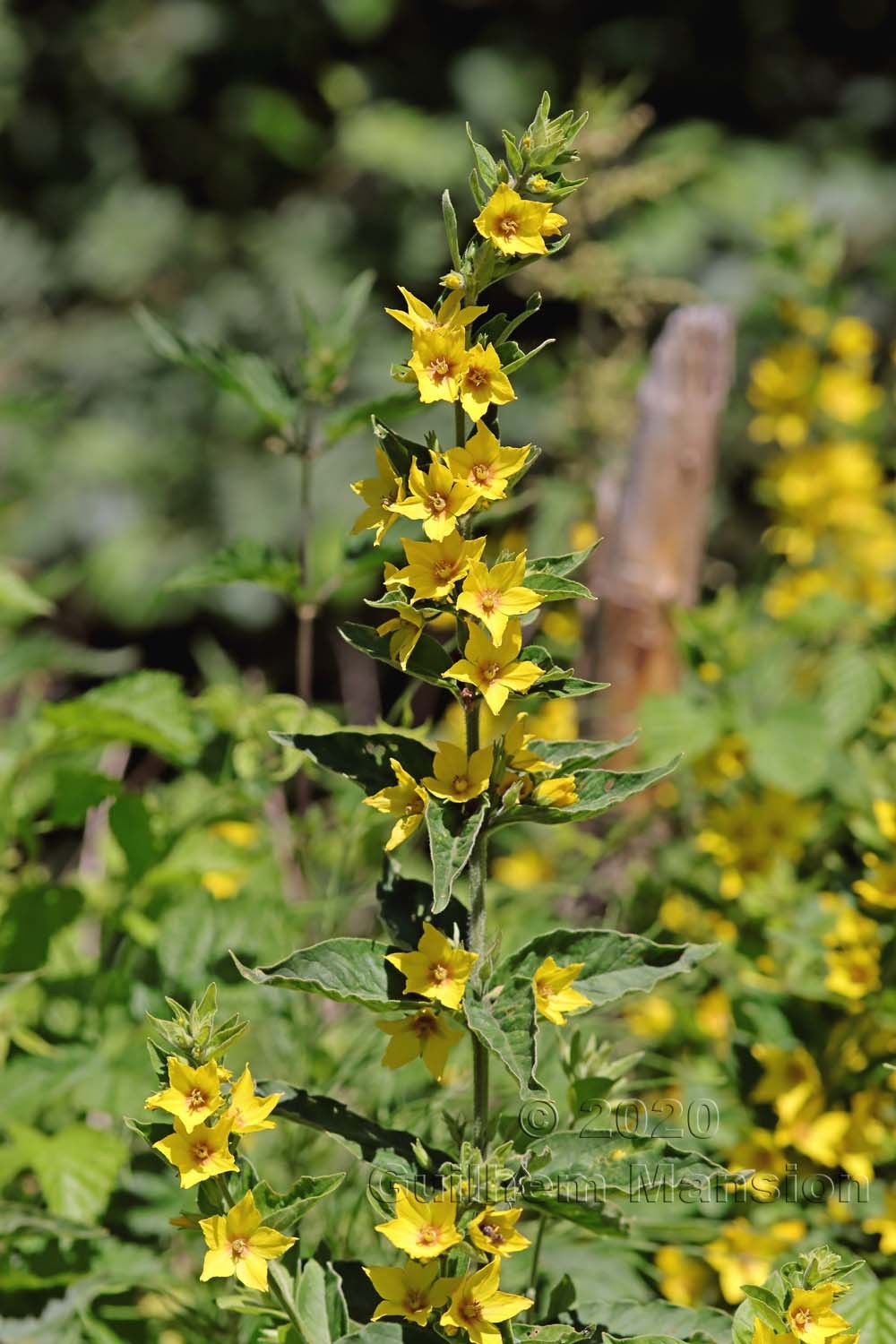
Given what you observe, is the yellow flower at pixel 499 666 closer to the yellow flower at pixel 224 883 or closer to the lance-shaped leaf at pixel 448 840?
the lance-shaped leaf at pixel 448 840

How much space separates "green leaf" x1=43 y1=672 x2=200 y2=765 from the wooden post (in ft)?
2.20

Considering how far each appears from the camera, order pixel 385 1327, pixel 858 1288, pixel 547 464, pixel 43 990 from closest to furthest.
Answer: pixel 385 1327 < pixel 858 1288 < pixel 43 990 < pixel 547 464

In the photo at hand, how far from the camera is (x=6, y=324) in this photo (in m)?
2.81

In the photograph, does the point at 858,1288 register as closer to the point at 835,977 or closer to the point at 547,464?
the point at 835,977

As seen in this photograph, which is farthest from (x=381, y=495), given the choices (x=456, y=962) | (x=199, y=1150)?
(x=199, y=1150)

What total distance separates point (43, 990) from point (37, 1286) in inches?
11.1

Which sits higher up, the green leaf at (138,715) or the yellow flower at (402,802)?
the yellow flower at (402,802)

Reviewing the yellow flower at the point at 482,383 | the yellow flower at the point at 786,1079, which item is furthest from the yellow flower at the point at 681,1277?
the yellow flower at the point at 482,383

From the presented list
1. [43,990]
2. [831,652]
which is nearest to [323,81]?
[831,652]

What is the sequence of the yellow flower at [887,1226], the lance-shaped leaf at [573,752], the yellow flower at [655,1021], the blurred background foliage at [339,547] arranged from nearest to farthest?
the lance-shaped leaf at [573,752]
the yellow flower at [887,1226]
the blurred background foliage at [339,547]
the yellow flower at [655,1021]

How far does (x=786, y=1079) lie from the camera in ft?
3.43

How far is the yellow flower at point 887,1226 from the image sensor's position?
93cm

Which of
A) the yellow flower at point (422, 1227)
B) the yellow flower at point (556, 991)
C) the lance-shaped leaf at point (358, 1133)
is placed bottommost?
the lance-shaped leaf at point (358, 1133)

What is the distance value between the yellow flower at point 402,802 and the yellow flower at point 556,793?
0.22ft
